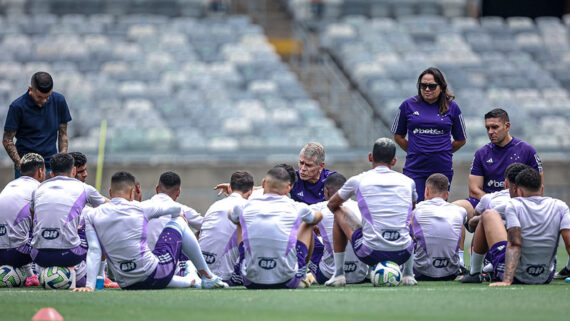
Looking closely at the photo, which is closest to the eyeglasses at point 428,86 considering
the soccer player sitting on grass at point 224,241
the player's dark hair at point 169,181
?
the soccer player sitting on grass at point 224,241

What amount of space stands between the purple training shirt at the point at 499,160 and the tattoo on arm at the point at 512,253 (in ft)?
6.12

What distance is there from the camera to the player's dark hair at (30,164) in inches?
365

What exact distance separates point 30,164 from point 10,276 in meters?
1.13

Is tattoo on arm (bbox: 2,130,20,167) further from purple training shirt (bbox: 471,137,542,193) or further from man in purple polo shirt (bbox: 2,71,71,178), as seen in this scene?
purple training shirt (bbox: 471,137,542,193)

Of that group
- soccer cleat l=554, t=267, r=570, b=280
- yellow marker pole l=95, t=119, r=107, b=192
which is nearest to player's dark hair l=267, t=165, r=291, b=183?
soccer cleat l=554, t=267, r=570, b=280

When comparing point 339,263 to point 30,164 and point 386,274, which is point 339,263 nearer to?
point 386,274

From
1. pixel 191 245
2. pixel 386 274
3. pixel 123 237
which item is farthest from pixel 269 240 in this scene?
pixel 123 237

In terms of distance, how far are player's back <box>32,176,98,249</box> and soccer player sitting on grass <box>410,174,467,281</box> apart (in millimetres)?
3244

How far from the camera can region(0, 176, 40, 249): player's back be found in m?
8.98

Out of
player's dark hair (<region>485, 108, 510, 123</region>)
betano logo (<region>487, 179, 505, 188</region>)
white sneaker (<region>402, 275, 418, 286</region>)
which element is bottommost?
white sneaker (<region>402, 275, 418, 286</region>)

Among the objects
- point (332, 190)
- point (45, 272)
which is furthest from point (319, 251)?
point (45, 272)

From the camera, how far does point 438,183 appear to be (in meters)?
9.25

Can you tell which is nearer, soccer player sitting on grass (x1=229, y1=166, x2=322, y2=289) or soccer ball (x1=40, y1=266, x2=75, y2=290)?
soccer player sitting on grass (x1=229, y1=166, x2=322, y2=289)

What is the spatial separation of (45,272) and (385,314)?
370cm
